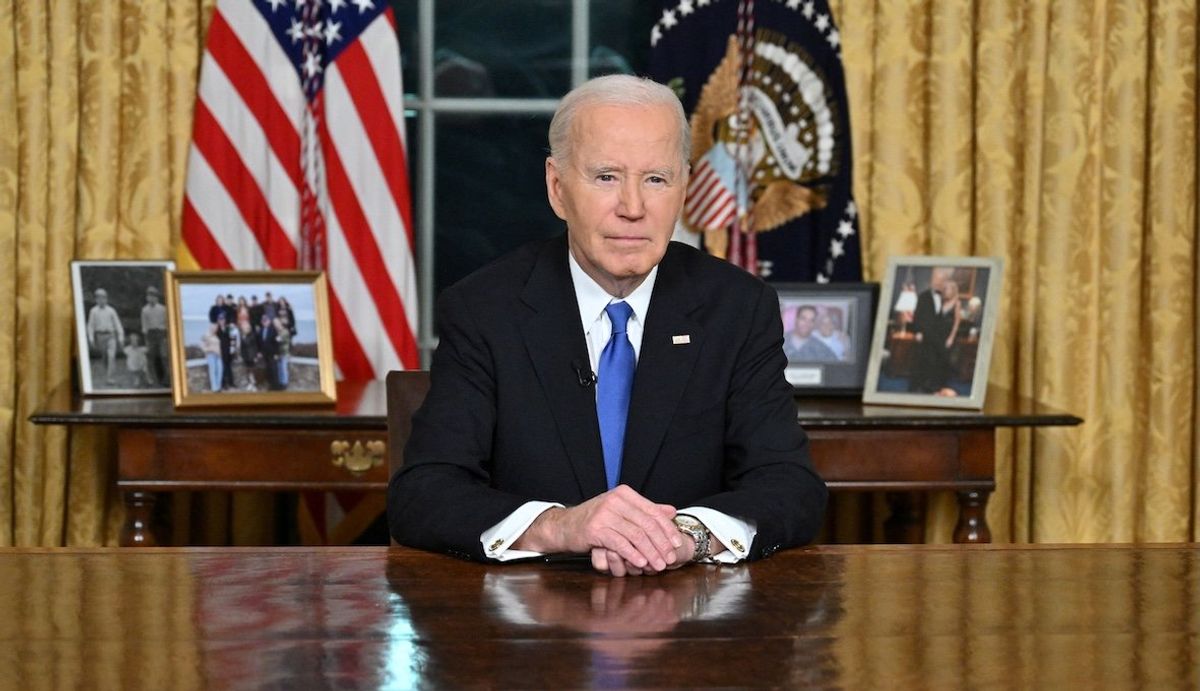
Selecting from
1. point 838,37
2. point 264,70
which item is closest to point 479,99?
point 264,70

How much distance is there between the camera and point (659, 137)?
2.36m

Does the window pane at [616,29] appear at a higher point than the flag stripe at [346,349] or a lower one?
higher

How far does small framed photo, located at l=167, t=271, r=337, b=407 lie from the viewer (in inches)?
141

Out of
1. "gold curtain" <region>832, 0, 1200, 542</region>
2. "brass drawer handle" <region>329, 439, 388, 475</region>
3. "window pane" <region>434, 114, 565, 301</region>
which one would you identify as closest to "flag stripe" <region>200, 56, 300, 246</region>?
"window pane" <region>434, 114, 565, 301</region>

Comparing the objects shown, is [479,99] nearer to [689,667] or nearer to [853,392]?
[853,392]

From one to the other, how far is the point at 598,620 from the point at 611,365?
2.66 feet

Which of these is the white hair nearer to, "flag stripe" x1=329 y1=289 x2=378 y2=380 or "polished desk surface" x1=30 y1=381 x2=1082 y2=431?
"polished desk surface" x1=30 y1=381 x2=1082 y2=431

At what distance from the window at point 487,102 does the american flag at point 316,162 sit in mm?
240

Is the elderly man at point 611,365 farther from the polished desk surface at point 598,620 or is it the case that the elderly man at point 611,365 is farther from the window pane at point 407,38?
the window pane at point 407,38

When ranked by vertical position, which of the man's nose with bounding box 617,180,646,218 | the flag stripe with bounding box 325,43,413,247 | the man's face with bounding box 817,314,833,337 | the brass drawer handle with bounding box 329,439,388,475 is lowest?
the brass drawer handle with bounding box 329,439,388,475

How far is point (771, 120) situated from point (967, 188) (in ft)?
1.84

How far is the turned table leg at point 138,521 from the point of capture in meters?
3.51

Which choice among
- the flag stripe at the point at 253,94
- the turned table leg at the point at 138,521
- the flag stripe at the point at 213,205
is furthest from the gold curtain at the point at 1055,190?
the turned table leg at the point at 138,521

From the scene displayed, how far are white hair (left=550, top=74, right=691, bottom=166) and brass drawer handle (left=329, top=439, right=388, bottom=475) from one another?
124 cm
